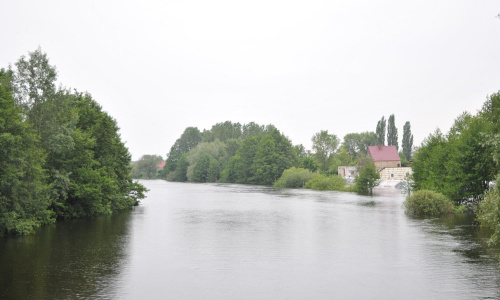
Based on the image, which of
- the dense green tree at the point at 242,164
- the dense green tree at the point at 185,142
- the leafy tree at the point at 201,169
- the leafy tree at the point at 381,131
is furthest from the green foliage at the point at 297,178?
the dense green tree at the point at 185,142

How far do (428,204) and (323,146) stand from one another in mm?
85093

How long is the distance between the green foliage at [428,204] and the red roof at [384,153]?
73690mm

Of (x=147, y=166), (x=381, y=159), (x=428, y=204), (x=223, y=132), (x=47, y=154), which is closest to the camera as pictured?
(x=47, y=154)

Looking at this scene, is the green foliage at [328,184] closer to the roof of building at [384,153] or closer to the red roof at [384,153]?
the roof of building at [384,153]

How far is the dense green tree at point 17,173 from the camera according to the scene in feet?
79.8

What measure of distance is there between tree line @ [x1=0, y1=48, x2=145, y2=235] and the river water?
216 centimetres

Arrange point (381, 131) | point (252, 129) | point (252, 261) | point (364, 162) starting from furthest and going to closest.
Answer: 1. point (252, 129)
2. point (381, 131)
3. point (364, 162)
4. point (252, 261)

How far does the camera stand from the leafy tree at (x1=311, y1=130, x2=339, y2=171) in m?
124

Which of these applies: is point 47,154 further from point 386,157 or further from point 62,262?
point 386,157

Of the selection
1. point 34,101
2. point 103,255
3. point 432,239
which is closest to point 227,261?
point 103,255

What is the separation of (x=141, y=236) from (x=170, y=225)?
5.72 meters

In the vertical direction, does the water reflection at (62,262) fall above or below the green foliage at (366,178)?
below

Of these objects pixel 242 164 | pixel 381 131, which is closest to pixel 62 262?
pixel 242 164

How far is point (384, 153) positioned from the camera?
115 metres
